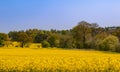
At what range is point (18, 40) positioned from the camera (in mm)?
102562

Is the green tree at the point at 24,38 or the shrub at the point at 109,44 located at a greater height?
the green tree at the point at 24,38

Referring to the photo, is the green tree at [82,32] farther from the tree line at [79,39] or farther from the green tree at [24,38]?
the green tree at [24,38]

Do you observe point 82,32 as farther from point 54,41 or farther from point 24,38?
point 24,38

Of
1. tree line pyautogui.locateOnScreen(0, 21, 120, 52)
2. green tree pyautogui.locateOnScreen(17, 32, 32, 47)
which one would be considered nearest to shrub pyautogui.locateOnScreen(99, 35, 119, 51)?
tree line pyautogui.locateOnScreen(0, 21, 120, 52)

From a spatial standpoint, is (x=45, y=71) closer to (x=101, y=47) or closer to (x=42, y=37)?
(x=101, y=47)

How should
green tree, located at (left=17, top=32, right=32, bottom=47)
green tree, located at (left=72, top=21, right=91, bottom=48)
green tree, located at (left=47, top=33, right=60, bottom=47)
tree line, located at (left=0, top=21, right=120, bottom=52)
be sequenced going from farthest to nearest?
green tree, located at (left=72, top=21, right=91, bottom=48) → green tree, located at (left=17, top=32, right=32, bottom=47) → green tree, located at (left=47, top=33, right=60, bottom=47) → tree line, located at (left=0, top=21, right=120, bottom=52)

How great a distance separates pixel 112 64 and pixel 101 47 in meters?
56.1

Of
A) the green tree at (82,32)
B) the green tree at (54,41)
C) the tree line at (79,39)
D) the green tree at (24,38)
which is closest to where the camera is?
the tree line at (79,39)

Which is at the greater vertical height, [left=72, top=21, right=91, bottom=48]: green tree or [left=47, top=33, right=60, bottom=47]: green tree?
[left=72, top=21, right=91, bottom=48]: green tree

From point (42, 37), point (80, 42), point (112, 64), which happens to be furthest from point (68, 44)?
point (112, 64)

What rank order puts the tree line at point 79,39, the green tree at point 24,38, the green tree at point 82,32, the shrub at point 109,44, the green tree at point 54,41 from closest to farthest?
the shrub at point 109,44 < the tree line at point 79,39 < the green tree at point 54,41 < the green tree at point 24,38 < the green tree at point 82,32

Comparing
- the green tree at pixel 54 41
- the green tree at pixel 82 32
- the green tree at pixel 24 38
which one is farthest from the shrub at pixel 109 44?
the green tree at pixel 24 38

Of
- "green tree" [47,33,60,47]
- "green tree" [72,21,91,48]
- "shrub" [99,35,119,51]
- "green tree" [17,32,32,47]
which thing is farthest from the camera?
"green tree" [72,21,91,48]

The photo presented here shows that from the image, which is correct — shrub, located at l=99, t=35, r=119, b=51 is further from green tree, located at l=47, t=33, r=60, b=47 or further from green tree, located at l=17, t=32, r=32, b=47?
green tree, located at l=17, t=32, r=32, b=47
